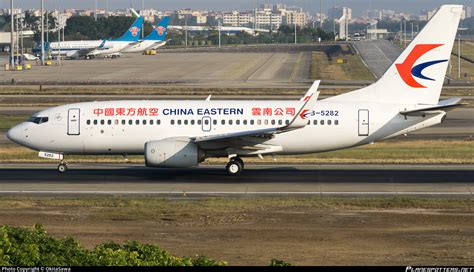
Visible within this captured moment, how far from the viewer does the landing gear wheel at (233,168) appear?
43375mm

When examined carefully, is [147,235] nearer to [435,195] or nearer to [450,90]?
[435,195]

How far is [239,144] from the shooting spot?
4238 cm

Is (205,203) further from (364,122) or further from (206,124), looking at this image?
(364,122)

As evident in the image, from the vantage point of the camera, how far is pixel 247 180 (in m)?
42.2

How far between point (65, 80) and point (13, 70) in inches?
1174

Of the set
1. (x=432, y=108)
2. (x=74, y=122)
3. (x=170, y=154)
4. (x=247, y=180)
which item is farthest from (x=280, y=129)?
(x=74, y=122)

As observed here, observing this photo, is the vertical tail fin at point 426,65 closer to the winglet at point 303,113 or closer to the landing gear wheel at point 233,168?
the winglet at point 303,113

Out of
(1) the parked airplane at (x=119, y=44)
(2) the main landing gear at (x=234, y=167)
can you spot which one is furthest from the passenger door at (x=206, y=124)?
(1) the parked airplane at (x=119, y=44)

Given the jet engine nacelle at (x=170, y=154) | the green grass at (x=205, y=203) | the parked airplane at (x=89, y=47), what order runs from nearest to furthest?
the green grass at (x=205, y=203), the jet engine nacelle at (x=170, y=154), the parked airplane at (x=89, y=47)

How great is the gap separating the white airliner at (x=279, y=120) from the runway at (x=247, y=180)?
4.64 ft

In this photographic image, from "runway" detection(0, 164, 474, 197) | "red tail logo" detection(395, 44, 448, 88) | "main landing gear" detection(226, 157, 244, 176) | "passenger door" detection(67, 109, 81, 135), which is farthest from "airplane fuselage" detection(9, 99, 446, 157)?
"runway" detection(0, 164, 474, 197)

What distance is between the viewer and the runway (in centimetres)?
3906

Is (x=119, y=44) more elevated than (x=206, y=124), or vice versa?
(x=119, y=44)

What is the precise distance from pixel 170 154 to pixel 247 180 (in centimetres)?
374
